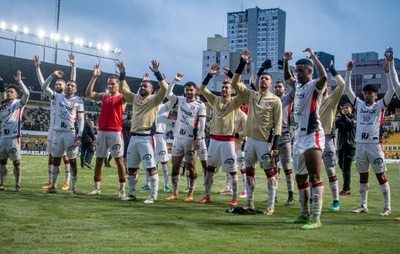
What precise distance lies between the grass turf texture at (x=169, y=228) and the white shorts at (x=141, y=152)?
885 mm

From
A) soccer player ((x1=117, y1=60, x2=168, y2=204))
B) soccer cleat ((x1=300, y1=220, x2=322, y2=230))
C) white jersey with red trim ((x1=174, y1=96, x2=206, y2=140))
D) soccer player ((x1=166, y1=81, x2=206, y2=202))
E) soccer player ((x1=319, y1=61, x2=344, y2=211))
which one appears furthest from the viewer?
white jersey with red trim ((x1=174, y1=96, x2=206, y2=140))

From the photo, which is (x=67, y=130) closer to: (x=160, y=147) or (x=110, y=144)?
(x=110, y=144)

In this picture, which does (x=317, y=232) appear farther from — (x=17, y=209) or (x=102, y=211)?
(x=17, y=209)

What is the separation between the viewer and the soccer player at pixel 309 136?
7594 mm

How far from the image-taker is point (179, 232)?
6.74 metres

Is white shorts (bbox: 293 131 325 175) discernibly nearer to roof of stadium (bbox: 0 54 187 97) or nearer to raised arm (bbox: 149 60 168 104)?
raised arm (bbox: 149 60 168 104)

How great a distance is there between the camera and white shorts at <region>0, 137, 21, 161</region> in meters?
11.7

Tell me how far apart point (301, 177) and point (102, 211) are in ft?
11.8

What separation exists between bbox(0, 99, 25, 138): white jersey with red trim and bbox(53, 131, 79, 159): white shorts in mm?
1003

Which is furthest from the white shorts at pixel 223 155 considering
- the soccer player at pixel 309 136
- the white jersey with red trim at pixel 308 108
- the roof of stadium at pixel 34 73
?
the roof of stadium at pixel 34 73

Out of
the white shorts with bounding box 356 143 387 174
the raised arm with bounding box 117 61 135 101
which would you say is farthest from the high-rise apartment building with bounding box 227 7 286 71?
the white shorts with bounding box 356 143 387 174

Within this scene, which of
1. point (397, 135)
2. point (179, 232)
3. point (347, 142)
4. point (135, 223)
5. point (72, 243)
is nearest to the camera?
point (72, 243)

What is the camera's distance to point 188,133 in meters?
11.7

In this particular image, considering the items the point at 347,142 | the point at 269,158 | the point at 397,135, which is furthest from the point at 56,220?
the point at 397,135
